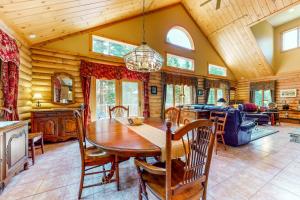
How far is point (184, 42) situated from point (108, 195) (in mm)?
6916

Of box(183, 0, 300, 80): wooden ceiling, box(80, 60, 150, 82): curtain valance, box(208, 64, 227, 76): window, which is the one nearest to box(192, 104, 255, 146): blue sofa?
box(80, 60, 150, 82): curtain valance

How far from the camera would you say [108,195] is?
1794mm

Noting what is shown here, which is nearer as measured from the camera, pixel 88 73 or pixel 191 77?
pixel 88 73

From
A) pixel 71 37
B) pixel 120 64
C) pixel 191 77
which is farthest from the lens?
pixel 191 77

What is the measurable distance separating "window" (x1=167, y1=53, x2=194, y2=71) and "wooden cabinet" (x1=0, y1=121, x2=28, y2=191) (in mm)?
5356

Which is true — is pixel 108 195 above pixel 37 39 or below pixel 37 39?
below

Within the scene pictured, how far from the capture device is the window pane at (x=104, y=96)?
4770mm

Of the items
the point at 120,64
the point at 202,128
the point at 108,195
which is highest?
the point at 120,64

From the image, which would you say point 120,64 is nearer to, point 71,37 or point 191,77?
point 71,37

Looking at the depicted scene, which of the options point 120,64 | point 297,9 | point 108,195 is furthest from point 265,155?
point 297,9

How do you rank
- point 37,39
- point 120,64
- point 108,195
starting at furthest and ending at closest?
point 120,64 < point 37,39 < point 108,195

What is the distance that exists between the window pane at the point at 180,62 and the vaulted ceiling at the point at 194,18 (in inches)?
76.7

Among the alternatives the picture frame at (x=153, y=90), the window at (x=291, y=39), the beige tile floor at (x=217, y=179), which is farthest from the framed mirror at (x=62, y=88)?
the window at (x=291, y=39)

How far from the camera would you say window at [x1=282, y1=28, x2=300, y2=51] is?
23.7 ft
